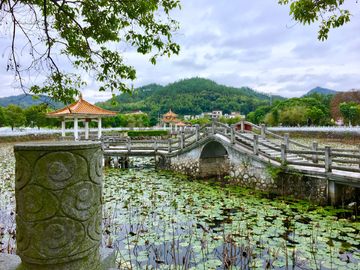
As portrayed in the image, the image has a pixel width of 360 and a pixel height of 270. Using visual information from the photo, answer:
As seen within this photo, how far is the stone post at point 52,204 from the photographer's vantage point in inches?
76.9

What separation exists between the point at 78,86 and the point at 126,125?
50458mm

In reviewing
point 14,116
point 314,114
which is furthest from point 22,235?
point 14,116

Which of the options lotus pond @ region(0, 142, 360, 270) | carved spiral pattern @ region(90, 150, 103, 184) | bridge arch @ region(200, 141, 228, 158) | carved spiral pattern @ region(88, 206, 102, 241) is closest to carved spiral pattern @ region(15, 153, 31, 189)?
carved spiral pattern @ region(90, 150, 103, 184)

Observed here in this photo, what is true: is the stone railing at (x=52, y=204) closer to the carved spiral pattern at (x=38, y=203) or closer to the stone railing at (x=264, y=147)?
the carved spiral pattern at (x=38, y=203)

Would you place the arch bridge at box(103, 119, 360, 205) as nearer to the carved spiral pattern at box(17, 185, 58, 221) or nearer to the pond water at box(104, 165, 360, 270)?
the pond water at box(104, 165, 360, 270)

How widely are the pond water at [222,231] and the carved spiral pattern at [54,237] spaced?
6.07ft

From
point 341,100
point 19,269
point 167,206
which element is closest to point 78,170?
point 19,269

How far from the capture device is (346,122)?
35188mm

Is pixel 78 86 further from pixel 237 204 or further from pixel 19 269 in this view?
pixel 237 204

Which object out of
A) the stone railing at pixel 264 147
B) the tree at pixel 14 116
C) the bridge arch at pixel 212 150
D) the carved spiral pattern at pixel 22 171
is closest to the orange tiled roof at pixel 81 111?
the stone railing at pixel 264 147

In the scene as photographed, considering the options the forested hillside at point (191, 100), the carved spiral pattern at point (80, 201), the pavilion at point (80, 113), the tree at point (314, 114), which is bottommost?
the carved spiral pattern at point (80, 201)

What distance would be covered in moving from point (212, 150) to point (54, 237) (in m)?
11.9

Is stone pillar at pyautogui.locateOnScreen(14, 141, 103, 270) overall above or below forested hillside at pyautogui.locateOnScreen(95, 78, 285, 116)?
below

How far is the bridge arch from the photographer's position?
1304 cm
